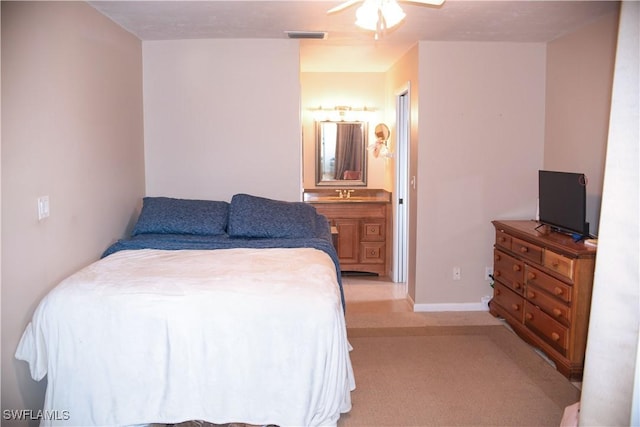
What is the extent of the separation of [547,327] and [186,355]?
2301mm

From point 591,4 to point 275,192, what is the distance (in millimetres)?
2572

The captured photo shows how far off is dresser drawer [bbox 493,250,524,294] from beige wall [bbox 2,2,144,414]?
2.88 m

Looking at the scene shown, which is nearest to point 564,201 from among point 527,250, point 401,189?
point 527,250

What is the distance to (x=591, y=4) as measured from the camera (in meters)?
3.22

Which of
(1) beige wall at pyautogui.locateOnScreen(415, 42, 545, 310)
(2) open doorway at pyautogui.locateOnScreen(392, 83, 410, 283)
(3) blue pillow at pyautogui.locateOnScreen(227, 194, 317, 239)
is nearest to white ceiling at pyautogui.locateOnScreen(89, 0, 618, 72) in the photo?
(1) beige wall at pyautogui.locateOnScreen(415, 42, 545, 310)

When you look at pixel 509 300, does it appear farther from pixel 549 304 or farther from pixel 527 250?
pixel 549 304

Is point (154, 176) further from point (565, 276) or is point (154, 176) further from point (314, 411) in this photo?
point (565, 276)

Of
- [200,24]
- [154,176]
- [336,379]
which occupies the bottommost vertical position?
[336,379]

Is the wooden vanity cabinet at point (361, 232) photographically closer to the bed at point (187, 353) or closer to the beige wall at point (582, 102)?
the beige wall at point (582, 102)

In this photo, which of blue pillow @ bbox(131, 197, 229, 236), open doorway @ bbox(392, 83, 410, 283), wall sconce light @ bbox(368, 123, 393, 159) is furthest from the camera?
wall sconce light @ bbox(368, 123, 393, 159)

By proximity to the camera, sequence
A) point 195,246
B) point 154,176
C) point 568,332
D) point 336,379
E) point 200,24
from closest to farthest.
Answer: point 336,379 → point 568,332 → point 195,246 → point 200,24 → point 154,176

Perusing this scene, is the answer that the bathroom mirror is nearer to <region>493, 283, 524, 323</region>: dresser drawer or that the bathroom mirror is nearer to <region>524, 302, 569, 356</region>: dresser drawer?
<region>493, 283, 524, 323</region>: dresser drawer

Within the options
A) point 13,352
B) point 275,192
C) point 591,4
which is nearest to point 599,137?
point 591,4

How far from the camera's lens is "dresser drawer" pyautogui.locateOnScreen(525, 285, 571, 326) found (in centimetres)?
318
